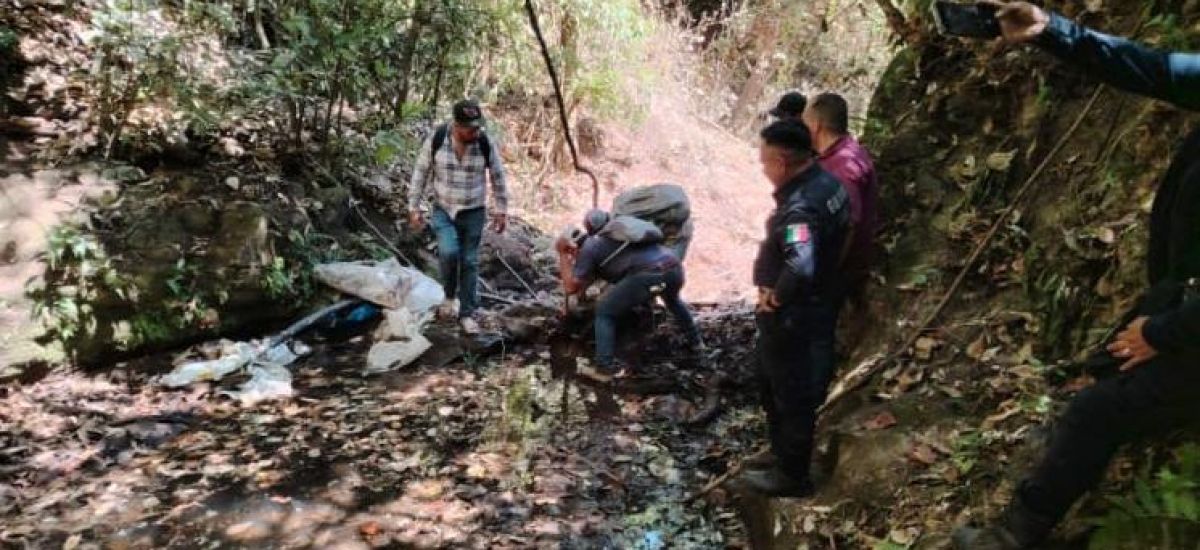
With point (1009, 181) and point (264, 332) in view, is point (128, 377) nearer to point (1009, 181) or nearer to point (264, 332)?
point (264, 332)

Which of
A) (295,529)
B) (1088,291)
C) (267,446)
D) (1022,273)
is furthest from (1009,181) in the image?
(267,446)

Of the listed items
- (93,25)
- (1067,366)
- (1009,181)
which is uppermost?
(93,25)

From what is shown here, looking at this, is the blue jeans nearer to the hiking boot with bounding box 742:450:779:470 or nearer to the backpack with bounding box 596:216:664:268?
the backpack with bounding box 596:216:664:268

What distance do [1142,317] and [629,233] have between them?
3.56 meters

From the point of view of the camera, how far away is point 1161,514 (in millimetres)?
2391

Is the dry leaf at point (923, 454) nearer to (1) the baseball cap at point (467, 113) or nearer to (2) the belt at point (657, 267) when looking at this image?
(2) the belt at point (657, 267)

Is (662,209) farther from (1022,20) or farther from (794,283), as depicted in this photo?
(1022,20)

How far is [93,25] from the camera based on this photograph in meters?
5.72

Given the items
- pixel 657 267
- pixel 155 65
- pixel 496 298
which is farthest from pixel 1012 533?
pixel 155 65

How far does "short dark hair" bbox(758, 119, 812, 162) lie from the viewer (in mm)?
3389

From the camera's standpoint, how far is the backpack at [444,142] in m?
6.38

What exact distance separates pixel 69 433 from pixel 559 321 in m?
3.41

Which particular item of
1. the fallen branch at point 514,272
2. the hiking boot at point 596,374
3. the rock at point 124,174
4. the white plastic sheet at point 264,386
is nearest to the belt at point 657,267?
the hiking boot at point 596,374

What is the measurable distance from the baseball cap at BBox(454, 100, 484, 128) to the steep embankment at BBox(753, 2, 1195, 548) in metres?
3.04
